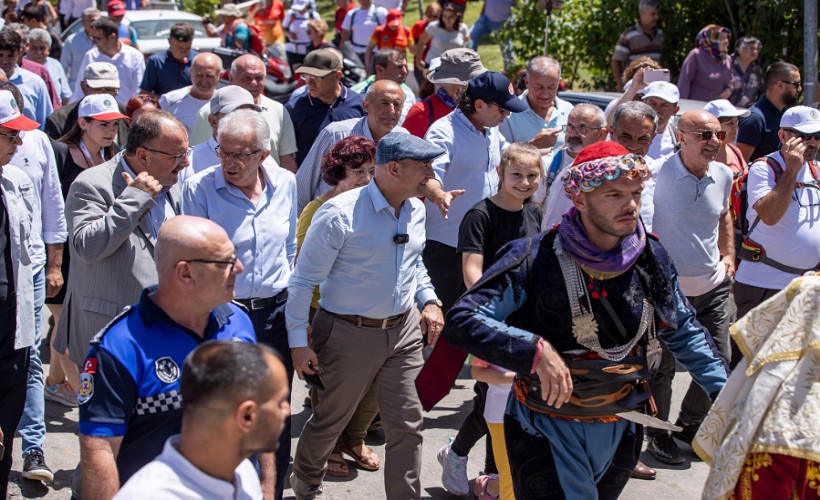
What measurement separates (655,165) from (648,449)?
1.76 metres

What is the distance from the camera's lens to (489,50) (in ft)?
74.9

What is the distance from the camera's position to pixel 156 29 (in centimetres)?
1816

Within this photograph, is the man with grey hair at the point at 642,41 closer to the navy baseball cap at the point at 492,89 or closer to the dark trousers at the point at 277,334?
the navy baseball cap at the point at 492,89

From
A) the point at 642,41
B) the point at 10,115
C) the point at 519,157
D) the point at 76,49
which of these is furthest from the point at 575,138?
the point at 76,49

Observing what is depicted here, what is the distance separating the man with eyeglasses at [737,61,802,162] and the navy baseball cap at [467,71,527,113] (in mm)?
3437

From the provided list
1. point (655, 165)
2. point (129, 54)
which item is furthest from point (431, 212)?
point (129, 54)

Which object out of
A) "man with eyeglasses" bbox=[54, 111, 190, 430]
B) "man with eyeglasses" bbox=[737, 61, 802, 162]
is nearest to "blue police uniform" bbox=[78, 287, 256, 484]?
"man with eyeglasses" bbox=[54, 111, 190, 430]

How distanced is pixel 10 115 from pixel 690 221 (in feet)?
12.5

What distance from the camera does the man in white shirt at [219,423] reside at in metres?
2.78

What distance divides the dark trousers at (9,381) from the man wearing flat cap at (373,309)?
1306mm

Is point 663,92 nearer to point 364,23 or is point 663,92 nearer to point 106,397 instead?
point 106,397

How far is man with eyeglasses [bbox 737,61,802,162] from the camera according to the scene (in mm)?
9641

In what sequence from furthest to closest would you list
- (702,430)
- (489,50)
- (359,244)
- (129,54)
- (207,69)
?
(489,50) < (129,54) < (207,69) < (359,244) < (702,430)

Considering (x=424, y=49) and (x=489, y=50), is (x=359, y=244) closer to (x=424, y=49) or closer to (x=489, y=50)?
(x=424, y=49)
